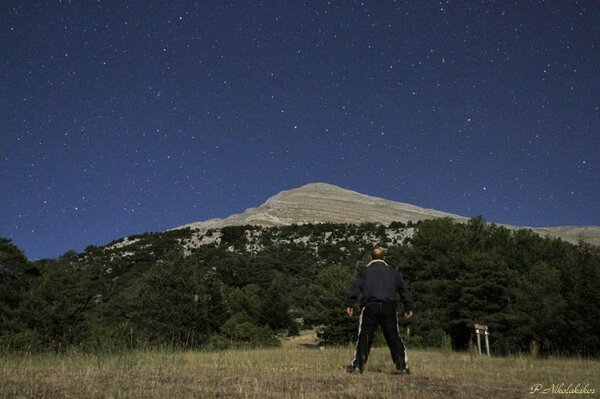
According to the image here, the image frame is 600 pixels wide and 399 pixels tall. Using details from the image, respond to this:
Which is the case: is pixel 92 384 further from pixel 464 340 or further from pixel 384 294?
pixel 464 340

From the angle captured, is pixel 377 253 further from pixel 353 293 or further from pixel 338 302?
pixel 338 302

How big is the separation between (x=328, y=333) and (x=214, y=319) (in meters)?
11.0

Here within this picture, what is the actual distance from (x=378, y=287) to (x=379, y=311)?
0.40m

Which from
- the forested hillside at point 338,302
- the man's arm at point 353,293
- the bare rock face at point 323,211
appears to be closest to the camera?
the man's arm at point 353,293

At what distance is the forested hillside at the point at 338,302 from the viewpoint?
27859mm

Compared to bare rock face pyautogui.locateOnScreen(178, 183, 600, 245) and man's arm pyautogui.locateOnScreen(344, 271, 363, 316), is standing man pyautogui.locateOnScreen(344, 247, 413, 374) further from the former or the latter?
bare rock face pyautogui.locateOnScreen(178, 183, 600, 245)

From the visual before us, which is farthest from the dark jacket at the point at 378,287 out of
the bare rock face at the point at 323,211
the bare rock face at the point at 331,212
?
the bare rock face at the point at 323,211

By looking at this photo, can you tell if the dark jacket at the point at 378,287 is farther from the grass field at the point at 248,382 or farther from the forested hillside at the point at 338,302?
the forested hillside at the point at 338,302

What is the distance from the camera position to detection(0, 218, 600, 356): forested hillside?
27.9 meters

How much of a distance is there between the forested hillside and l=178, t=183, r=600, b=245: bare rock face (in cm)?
5685

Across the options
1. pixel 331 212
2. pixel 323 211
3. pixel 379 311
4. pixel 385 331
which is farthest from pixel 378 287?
pixel 323 211

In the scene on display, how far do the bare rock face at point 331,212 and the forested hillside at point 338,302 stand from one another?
187ft

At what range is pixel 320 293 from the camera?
121ft

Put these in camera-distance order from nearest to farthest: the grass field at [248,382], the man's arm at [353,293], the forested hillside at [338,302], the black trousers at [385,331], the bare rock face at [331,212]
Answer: the grass field at [248,382]
the black trousers at [385,331]
the man's arm at [353,293]
the forested hillside at [338,302]
the bare rock face at [331,212]
